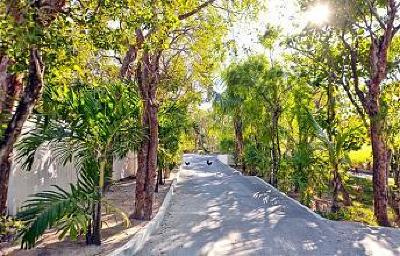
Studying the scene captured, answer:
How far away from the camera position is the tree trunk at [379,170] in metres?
11.6

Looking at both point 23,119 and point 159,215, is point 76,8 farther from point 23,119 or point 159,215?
point 159,215

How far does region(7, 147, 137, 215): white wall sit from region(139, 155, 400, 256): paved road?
2746mm

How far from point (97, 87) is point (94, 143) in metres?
0.94

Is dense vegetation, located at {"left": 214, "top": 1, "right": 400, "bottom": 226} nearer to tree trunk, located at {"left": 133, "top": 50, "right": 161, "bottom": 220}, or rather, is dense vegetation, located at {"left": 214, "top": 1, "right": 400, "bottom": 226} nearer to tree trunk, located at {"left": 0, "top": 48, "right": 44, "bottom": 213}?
tree trunk, located at {"left": 133, "top": 50, "right": 161, "bottom": 220}

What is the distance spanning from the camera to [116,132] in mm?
7285

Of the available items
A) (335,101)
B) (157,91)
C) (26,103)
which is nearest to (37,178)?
(26,103)

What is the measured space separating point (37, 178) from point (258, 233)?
498cm

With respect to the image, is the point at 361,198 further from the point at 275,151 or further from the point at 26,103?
the point at 26,103

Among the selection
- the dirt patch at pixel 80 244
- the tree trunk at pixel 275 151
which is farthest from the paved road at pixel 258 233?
the tree trunk at pixel 275 151

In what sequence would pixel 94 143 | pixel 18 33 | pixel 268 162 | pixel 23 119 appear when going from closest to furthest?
pixel 18 33
pixel 23 119
pixel 94 143
pixel 268 162

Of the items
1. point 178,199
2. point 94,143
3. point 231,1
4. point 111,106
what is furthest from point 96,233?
point 178,199

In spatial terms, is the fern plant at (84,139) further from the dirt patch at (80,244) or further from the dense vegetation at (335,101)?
the dense vegetation at (335,101)

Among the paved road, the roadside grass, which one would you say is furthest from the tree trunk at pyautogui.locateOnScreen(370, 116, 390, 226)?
the roadside grass

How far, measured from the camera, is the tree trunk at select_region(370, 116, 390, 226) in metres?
11.6
